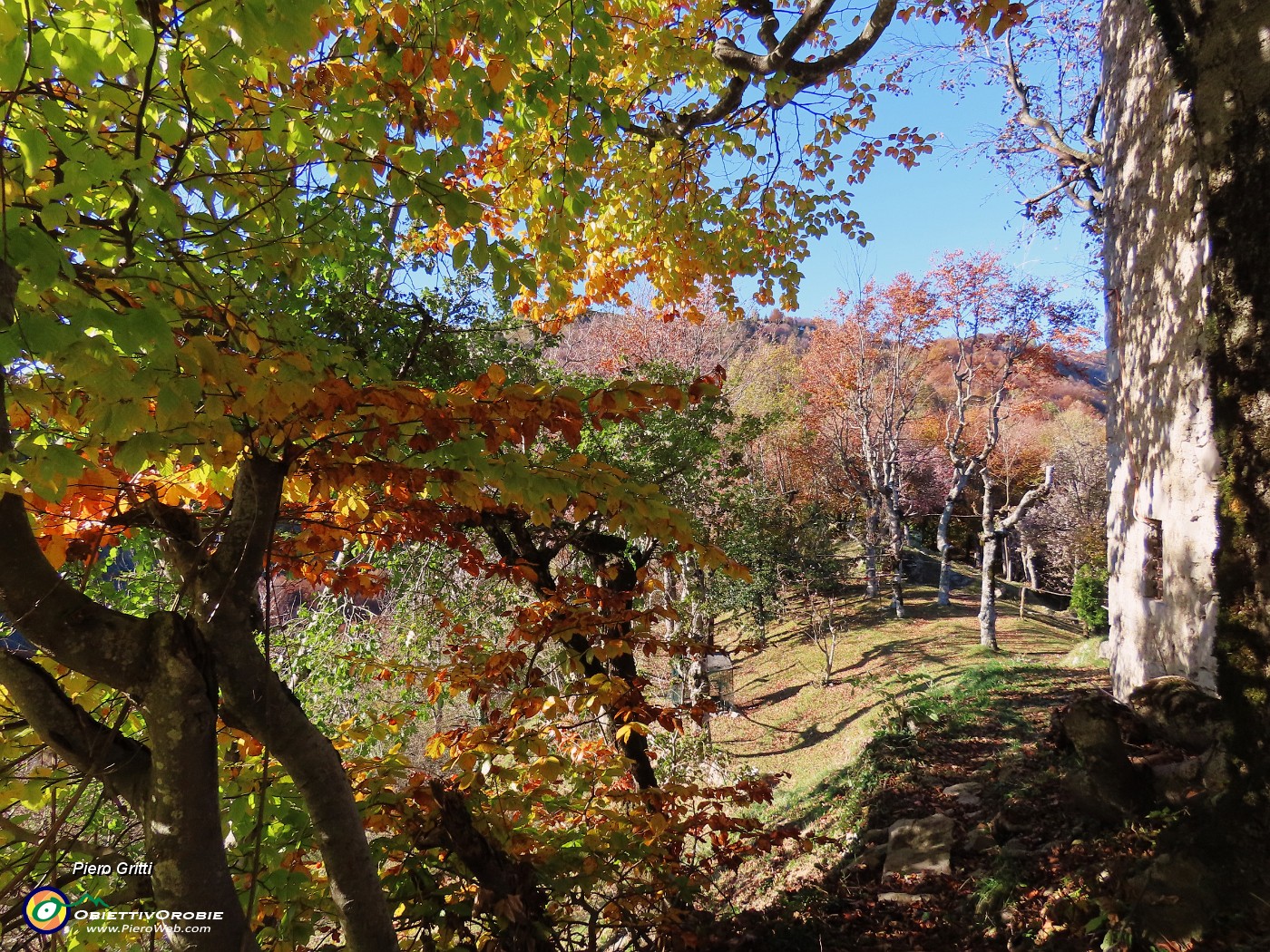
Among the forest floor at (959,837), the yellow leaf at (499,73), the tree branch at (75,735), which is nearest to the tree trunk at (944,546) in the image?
the forest floor at (959,837)

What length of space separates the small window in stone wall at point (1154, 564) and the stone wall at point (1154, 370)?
0.02 m

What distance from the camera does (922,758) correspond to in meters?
6.18

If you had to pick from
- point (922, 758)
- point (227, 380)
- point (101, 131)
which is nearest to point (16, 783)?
point (227, 380)

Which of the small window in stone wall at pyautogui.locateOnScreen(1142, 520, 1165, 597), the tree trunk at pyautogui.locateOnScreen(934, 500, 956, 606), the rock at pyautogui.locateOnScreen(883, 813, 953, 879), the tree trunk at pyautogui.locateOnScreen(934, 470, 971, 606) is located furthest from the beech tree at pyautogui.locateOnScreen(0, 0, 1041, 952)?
the tree trunk at pyautogui.locateOnScreen(934, 500, 956, 606)

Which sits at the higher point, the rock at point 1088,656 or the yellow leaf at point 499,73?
the yellow leaf at point 499,73

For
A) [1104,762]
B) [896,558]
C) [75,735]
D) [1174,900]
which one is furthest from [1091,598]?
[75,735]

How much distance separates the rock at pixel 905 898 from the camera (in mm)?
3758

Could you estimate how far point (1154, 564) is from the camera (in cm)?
482

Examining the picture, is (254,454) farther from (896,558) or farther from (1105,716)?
(896,558)

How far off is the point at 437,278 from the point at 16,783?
5192 millimetres

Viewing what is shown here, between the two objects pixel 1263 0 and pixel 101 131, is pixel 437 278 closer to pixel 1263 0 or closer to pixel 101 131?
pixel 101 131

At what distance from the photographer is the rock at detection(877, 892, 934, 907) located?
3.76m

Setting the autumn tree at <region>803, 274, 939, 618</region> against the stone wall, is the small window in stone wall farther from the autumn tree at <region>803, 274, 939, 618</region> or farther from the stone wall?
the autumn tree at <region>803, 274, 939, 618</region>

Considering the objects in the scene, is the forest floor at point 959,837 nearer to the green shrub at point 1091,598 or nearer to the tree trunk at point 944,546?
the green shrub at point 1091,598
